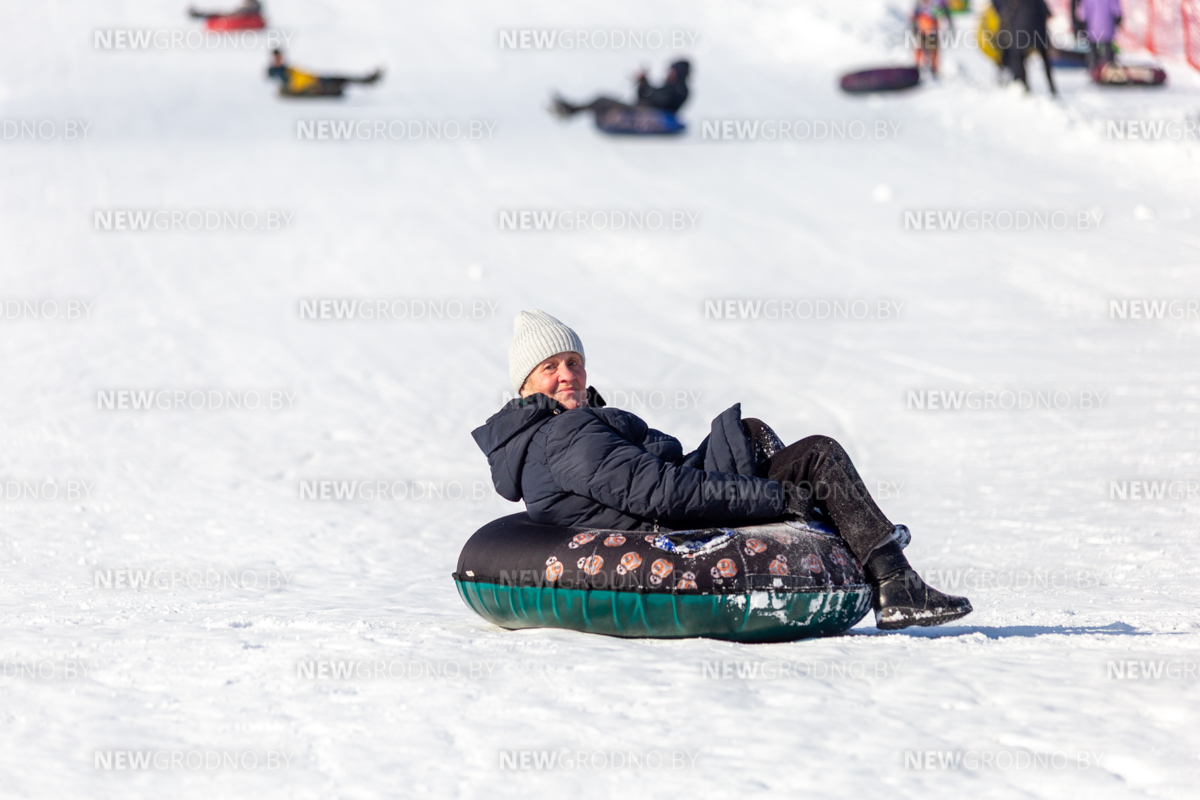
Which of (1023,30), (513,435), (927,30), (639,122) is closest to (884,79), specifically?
(927,30)

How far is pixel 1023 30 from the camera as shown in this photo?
57.7ft

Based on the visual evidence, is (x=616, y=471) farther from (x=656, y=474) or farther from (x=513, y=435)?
(x=513, y=435)

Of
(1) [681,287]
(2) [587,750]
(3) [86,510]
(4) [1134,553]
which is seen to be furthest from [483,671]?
(1) [681,287]

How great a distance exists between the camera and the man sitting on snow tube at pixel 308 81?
2036cm

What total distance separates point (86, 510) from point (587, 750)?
5215 mm

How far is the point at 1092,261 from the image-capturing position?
13.0 m

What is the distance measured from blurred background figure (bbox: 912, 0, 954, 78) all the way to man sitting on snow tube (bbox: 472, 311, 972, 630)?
17.3 metres

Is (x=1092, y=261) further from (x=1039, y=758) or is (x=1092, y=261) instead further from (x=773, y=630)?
(x=1039, y=758)

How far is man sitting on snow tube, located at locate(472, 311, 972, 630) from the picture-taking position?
411cm

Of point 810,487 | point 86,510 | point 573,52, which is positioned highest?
point 573,52

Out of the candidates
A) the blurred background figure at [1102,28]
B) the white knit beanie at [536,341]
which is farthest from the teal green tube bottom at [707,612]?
the blurred background figure at [1102,28]

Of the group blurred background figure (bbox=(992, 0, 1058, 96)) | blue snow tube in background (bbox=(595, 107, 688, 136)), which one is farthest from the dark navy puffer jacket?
blurred background figure (bbox=(992, 0, 1058, 96))

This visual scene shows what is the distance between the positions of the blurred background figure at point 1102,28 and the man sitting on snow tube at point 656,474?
17.0 metres

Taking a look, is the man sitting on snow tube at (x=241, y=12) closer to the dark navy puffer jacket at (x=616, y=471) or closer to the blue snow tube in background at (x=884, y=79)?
the blue snow tube in background at (x=884, y=79)
